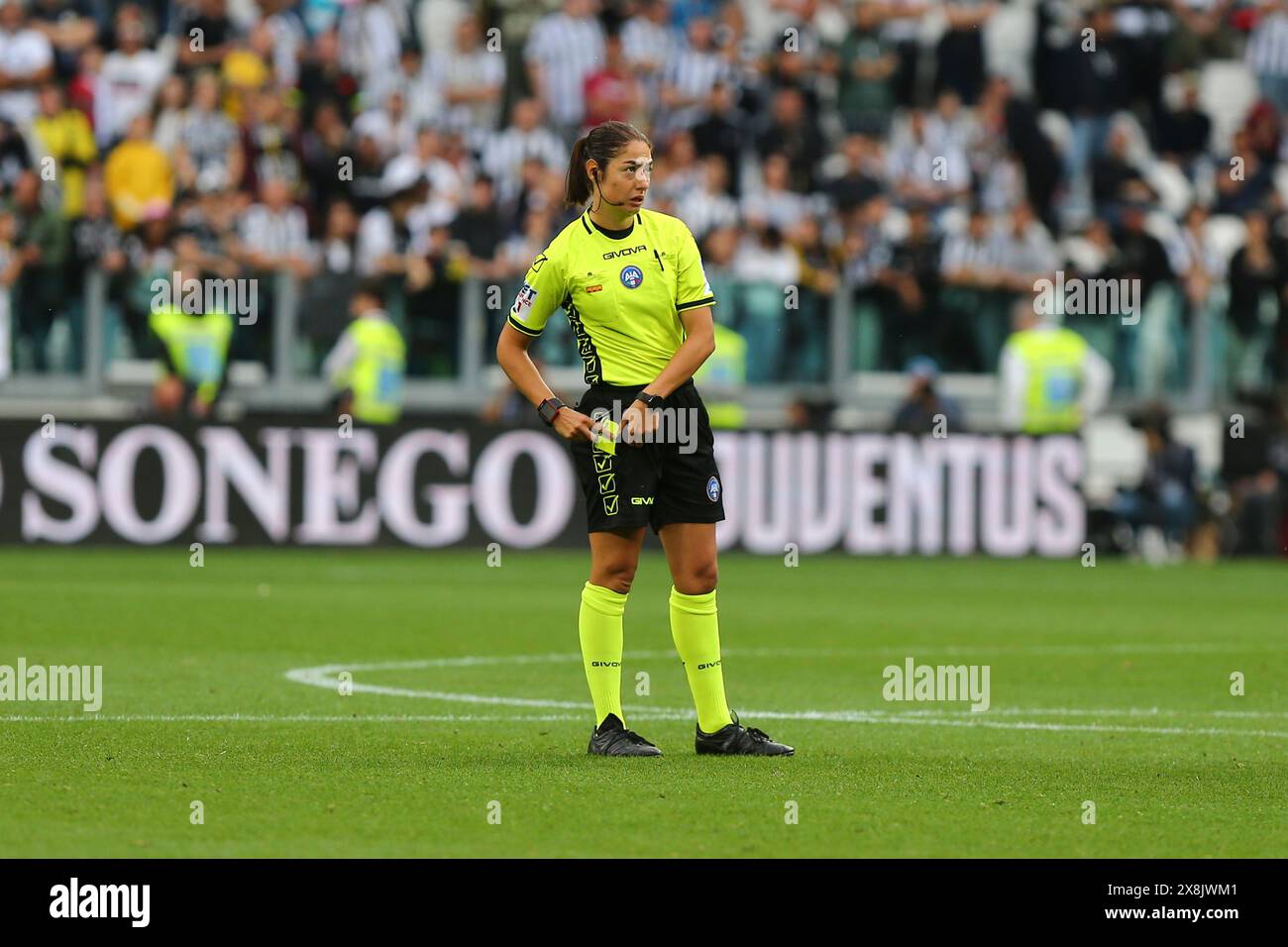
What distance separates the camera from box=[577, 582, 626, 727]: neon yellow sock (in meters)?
8.94

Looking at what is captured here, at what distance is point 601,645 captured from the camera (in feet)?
29.4

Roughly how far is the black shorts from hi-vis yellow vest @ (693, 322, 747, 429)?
Answer: 44.4 ft

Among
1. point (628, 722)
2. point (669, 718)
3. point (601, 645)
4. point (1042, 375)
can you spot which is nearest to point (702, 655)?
point (601, 645)

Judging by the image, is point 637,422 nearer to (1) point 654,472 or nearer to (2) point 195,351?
(1) point 654,472

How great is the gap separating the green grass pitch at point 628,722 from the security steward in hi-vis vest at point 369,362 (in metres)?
2.92

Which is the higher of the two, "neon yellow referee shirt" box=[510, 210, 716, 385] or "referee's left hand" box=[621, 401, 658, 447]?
"neon yellow referee shirt" box=[510, 210, 716, 385]

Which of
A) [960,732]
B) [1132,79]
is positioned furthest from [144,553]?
[1132,79]

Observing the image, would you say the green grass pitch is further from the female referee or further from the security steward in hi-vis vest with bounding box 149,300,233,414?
the security steward in hi-vis vest with bounding box 149,300,233,414

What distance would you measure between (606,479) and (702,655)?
2.48 feet

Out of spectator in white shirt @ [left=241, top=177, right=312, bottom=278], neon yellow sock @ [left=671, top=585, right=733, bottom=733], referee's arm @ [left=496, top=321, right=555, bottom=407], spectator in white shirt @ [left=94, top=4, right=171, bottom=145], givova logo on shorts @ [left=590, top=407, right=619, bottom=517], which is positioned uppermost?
spectator in white shirt @ [left=94, top=4, right=171, bottom=145]

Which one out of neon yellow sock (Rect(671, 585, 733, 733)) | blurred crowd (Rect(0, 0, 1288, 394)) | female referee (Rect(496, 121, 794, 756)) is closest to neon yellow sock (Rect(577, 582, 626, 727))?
female referee (Rect(496, 121, 794, 756))

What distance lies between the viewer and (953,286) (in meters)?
23.6

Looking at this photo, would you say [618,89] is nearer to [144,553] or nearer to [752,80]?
[752,80]
